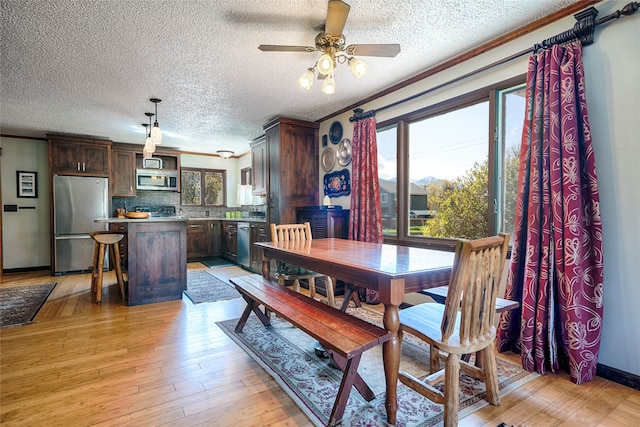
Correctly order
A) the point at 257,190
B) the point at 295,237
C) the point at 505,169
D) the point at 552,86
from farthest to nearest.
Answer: the point at 257,190 < the point at 295,237 < the point at 505,169 < the point at 552,86

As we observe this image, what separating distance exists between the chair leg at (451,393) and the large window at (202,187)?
664cm

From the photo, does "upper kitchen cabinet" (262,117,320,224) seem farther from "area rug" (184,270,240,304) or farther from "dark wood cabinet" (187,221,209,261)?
"dark wood cabinet" (187,221,209,261)

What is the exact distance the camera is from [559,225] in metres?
2.01

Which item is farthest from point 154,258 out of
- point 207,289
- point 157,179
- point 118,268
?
point 157,179

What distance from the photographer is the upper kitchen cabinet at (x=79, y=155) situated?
17.2 feet

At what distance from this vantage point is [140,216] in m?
3.77

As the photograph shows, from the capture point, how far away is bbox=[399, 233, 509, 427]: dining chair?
4.57 feet

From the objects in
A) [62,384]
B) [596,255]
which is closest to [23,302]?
[62,384]

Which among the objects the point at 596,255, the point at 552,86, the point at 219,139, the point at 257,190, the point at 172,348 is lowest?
the point at 172,348

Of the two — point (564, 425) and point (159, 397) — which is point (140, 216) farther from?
point (564, 425)

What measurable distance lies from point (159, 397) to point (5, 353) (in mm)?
1541

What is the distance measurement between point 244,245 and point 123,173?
2.77 m

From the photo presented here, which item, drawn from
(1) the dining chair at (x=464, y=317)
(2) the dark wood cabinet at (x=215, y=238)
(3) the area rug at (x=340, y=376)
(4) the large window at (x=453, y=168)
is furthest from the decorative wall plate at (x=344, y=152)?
(2) the dark wood cabinet at (x=215, y=238)

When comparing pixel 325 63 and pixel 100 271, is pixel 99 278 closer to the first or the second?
pixel 100 271
